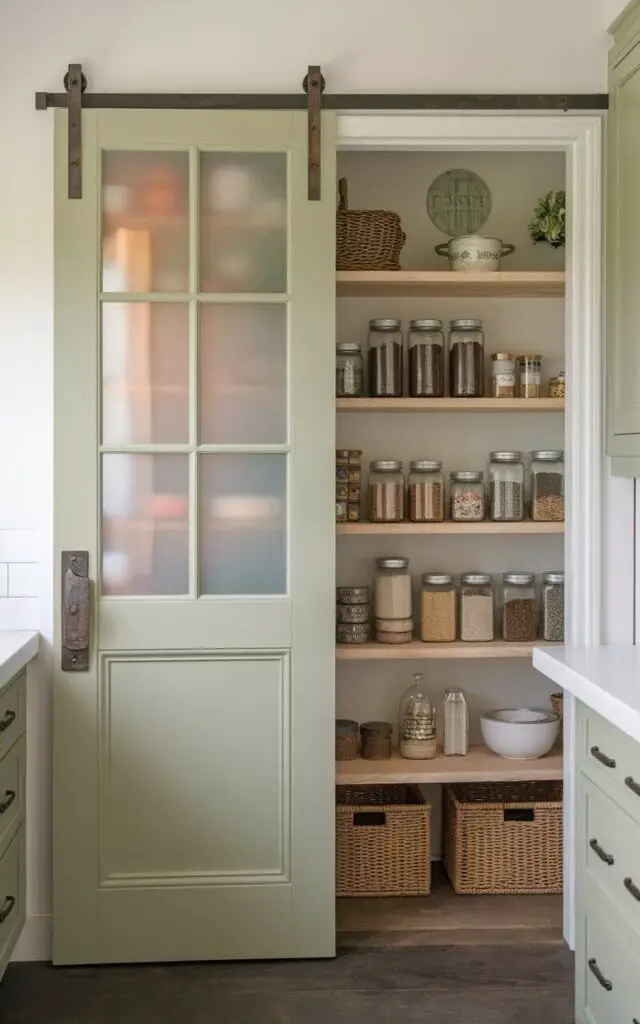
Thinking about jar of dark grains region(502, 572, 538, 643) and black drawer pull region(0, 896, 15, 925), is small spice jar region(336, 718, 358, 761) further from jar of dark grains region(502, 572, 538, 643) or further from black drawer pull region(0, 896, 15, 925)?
black drawer pull region(0, 896, 15, 925)

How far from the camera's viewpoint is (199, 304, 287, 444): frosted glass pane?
9.50 feet

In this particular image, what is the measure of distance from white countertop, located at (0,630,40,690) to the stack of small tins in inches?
39.6

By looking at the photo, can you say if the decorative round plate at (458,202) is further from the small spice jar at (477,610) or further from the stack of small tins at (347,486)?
the small spice jar at (477,610)

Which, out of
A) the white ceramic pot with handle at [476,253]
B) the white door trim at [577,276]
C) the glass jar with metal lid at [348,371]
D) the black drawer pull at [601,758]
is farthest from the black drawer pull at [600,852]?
the white ceramic pot with handle at [476,253]

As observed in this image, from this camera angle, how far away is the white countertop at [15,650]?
2.48m

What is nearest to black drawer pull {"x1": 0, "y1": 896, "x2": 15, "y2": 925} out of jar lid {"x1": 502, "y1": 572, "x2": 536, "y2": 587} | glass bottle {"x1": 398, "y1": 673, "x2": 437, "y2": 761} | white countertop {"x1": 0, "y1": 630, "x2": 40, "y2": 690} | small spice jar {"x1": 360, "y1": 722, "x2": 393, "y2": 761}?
white countertop {"x1": 0, "y1": 630, "x2": 40, "y2": 690}

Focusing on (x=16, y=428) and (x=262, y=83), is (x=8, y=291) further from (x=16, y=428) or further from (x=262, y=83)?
(x=262, y=83)

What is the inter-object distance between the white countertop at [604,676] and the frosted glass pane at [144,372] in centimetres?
116

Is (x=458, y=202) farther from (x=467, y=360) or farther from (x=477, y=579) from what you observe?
(x=477, y=579)

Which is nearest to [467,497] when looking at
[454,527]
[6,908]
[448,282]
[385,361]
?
[454,527]

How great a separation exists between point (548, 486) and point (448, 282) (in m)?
0.71

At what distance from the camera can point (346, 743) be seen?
331cm

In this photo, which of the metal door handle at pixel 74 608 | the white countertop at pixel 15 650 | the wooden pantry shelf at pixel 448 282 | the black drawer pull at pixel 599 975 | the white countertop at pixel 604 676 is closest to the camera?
the white countertop at pixel 604 676

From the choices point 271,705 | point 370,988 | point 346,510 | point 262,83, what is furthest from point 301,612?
point 262,83
